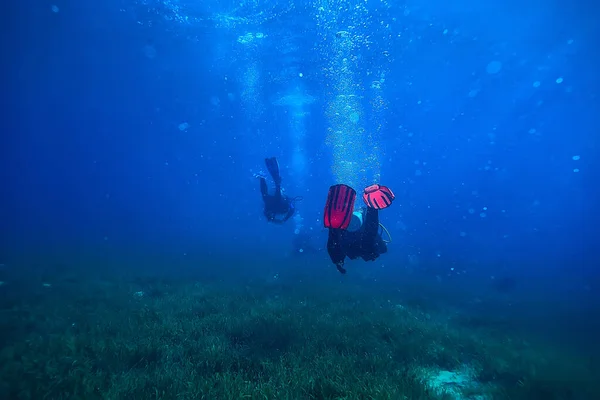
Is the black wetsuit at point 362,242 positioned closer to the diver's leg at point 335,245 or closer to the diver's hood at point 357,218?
the diver's leg at point 335,245

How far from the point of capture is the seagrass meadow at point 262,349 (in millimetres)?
5312

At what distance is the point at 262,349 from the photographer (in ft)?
23.7

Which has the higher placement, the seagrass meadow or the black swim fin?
the black swim fin

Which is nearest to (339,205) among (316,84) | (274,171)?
(274,171)

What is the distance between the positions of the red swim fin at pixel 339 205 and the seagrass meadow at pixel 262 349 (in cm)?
280

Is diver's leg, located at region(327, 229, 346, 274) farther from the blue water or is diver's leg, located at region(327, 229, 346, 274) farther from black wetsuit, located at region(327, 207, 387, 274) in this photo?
the blue water

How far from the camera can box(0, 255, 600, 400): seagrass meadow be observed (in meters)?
5.31

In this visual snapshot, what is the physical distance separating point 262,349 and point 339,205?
455 cm

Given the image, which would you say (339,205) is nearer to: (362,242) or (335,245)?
(335,245)

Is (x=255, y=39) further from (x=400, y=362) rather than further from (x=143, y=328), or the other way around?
(x=400, y=362)

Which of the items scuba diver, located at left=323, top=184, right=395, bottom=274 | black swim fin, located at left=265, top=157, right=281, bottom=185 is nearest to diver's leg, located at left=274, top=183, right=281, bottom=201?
black swim fin, located at left=265, top=157, right=281, bottom=185

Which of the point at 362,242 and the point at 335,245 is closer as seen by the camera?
the point at 335,245

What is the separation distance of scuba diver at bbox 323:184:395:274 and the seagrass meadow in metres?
→ 2.28

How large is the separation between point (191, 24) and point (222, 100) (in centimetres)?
2026
